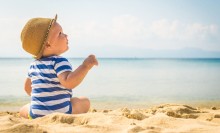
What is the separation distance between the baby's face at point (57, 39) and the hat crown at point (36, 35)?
2.2 inches

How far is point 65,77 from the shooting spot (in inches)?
113

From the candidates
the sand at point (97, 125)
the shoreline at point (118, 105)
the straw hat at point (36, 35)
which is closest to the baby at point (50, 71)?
the straw hat at point (36, 35)

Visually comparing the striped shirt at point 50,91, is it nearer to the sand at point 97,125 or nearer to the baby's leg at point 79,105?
the baby's leg at point 79,105

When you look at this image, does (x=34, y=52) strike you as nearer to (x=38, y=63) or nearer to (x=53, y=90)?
(x=38, y=63)

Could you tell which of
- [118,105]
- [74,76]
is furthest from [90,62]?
[118,105]

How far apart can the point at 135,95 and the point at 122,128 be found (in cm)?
605

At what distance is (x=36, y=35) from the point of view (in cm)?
307

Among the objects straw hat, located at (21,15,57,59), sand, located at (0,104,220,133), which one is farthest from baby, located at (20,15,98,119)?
sand, located at (0,104,220,133)

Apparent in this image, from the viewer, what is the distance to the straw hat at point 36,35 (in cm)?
307

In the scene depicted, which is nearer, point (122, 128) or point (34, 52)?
point (122, 128)

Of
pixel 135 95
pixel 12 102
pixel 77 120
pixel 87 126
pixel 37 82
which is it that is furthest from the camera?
pixel 135 95

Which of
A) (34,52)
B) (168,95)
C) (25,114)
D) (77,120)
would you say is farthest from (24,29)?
(168,95)

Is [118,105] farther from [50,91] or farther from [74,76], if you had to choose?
[74,76]

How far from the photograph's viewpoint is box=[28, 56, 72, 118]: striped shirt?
2.96 m
